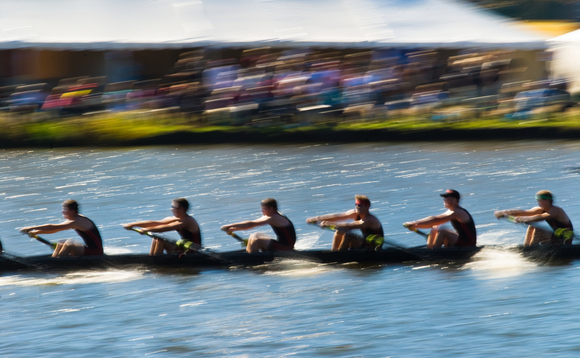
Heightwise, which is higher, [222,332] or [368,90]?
[368,90]

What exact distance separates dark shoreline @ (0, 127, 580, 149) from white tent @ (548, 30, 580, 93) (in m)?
1.56

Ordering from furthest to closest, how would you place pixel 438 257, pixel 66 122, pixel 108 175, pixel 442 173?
pixel 66 122
pixel 108 175
pixel 442 173
pixel 438 257

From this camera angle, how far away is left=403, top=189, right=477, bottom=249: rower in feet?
45.5

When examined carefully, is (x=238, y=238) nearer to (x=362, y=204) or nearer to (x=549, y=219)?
(x=362, y=204)

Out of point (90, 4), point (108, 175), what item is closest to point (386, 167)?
point (108, 175)

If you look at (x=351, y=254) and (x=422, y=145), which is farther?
(x=422, y=145)

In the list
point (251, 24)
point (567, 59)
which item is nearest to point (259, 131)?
point (251, 24)

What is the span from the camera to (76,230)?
1447 centimetres

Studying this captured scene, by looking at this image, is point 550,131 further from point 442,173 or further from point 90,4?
point 90,4

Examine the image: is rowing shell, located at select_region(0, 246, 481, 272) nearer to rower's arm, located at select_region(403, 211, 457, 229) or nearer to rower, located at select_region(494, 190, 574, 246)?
rower's arm, located at select_region(403, 211, 457, 229)

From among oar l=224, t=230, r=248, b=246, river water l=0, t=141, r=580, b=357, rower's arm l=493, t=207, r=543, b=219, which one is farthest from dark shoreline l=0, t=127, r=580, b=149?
oar l=224, t=230, r=248, b=246

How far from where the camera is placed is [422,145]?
84.4 feet

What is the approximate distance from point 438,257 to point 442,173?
843 centimetres

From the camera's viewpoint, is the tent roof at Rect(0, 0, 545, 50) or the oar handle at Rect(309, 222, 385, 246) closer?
the oar handle at Rect(309, 222, 385, 246)
